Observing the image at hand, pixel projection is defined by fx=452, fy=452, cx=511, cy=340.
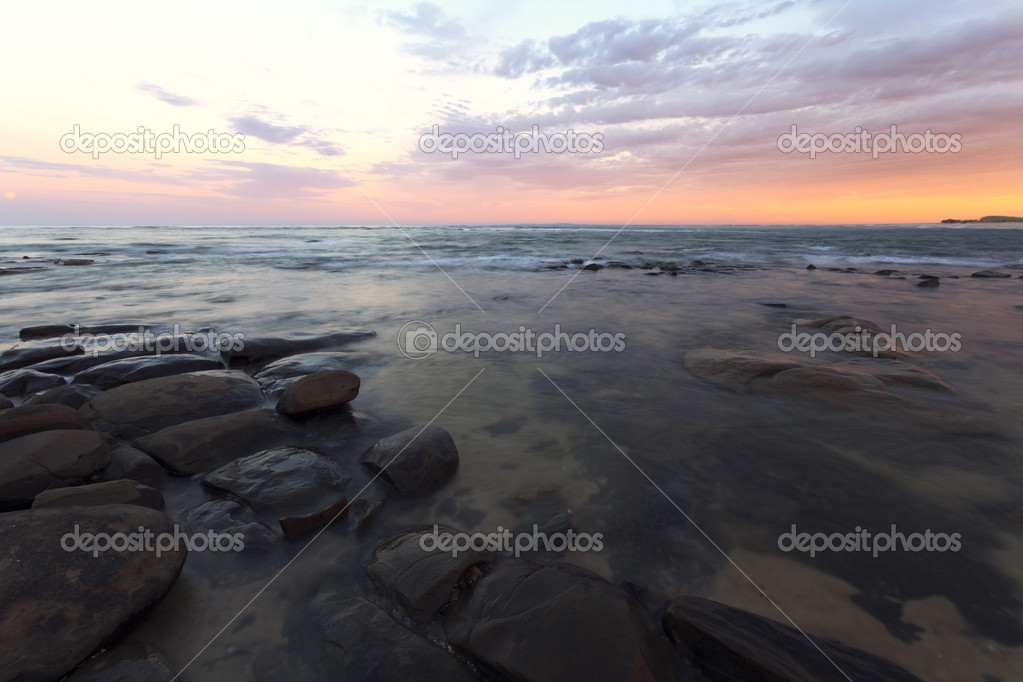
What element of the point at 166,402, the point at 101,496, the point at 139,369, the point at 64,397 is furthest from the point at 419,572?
the point at 139,369

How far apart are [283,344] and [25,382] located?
2.67m

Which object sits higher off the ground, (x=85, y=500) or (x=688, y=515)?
(x=85, y=500)

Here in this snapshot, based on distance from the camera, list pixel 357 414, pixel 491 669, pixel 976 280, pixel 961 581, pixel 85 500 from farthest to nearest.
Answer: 1. pixel 976 280
2. pixel 357 414
3. pixel 85 500
4. pixel 961 581
5. pixel 491 669

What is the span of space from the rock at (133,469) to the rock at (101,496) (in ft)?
1.33

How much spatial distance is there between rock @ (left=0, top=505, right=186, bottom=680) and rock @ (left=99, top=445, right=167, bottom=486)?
94 centimetres

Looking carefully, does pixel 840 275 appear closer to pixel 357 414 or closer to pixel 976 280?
pixel 976 280

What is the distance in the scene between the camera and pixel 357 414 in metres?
4.68

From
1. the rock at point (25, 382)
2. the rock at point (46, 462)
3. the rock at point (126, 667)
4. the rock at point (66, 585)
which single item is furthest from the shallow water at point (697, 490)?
the rock at point (25, 382)

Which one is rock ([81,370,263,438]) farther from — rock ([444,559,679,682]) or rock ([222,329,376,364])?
rock ([444,559,679,682])

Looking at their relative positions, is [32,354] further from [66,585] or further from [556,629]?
[556,629]

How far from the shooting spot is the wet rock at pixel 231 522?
9.19 feet

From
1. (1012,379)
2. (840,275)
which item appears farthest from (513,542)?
(840,275)

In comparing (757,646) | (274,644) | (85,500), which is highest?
(85,500)

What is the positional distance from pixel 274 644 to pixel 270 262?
22.9 meters
